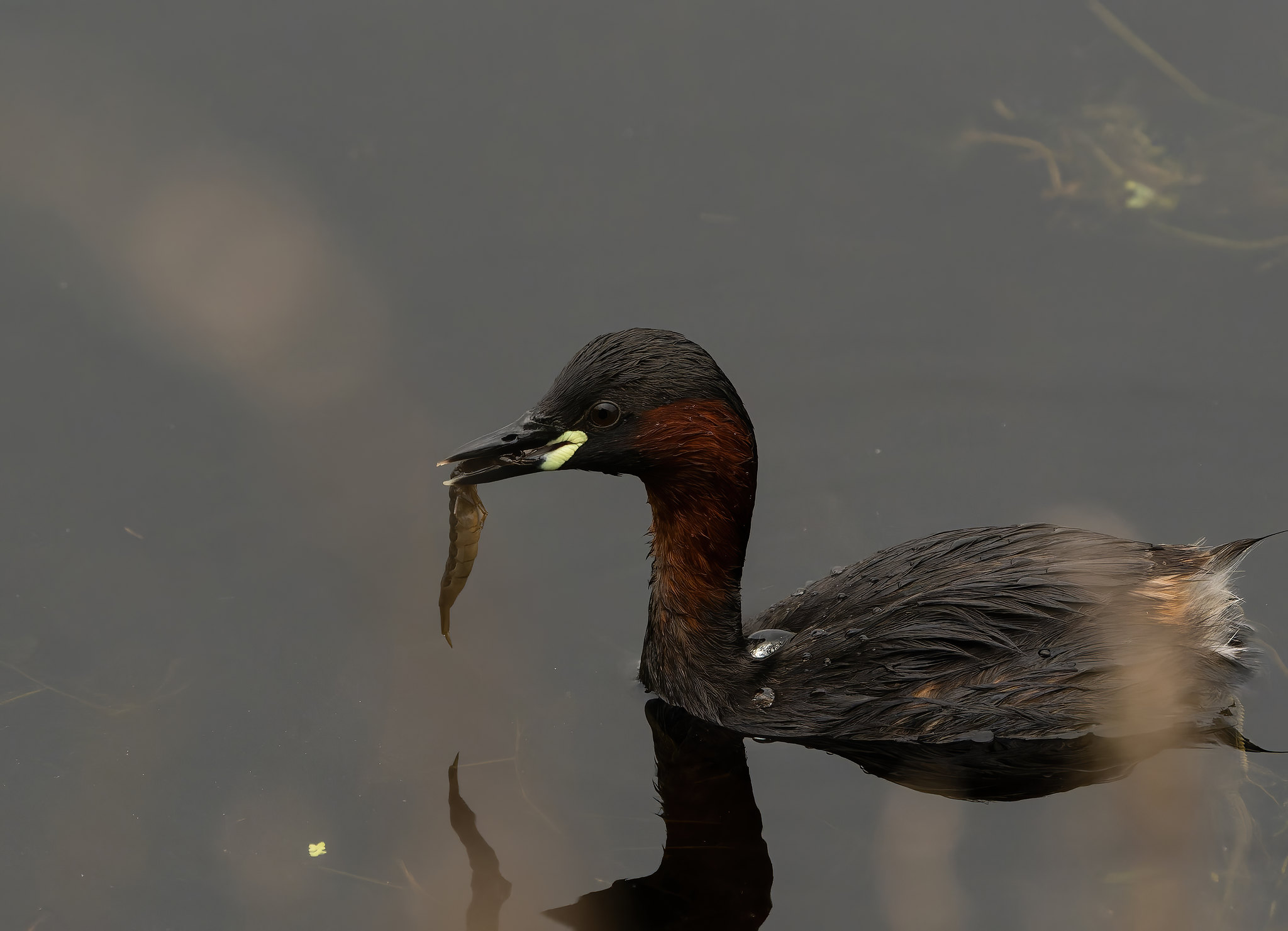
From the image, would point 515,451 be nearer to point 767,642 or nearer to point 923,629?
point 767,642

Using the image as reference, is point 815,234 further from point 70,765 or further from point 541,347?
point 70,765

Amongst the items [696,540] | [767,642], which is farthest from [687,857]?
[696,540]

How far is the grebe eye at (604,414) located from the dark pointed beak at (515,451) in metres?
0.09

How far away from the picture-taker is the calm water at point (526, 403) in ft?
23.9

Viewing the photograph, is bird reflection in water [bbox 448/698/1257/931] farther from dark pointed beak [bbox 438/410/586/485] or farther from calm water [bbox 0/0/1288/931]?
dark pointed beak [bbox 438/410/586/485]

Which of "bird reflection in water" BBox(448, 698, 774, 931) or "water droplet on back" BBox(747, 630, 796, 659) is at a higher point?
"water droplet on back" BBox(747, 630, 796, 659)

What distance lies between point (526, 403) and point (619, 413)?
193 centimetres

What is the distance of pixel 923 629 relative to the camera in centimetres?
739

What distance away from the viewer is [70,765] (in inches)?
298

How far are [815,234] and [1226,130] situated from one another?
8.86 ft

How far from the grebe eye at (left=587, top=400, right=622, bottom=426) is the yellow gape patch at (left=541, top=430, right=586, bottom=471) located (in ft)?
0.29

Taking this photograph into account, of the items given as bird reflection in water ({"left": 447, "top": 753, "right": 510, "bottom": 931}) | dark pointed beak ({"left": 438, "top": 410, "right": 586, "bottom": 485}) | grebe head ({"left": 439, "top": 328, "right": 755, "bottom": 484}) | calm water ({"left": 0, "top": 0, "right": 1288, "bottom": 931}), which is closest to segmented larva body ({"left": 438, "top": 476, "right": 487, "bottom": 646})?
dark pointed beak ({"left": 438, "top": 410, "right": 586, "bottom": 485})

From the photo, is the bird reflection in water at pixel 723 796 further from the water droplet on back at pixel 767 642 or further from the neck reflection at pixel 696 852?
the water droplet on back at pixel 767 642

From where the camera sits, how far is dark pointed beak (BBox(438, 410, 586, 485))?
7141 millimetres
